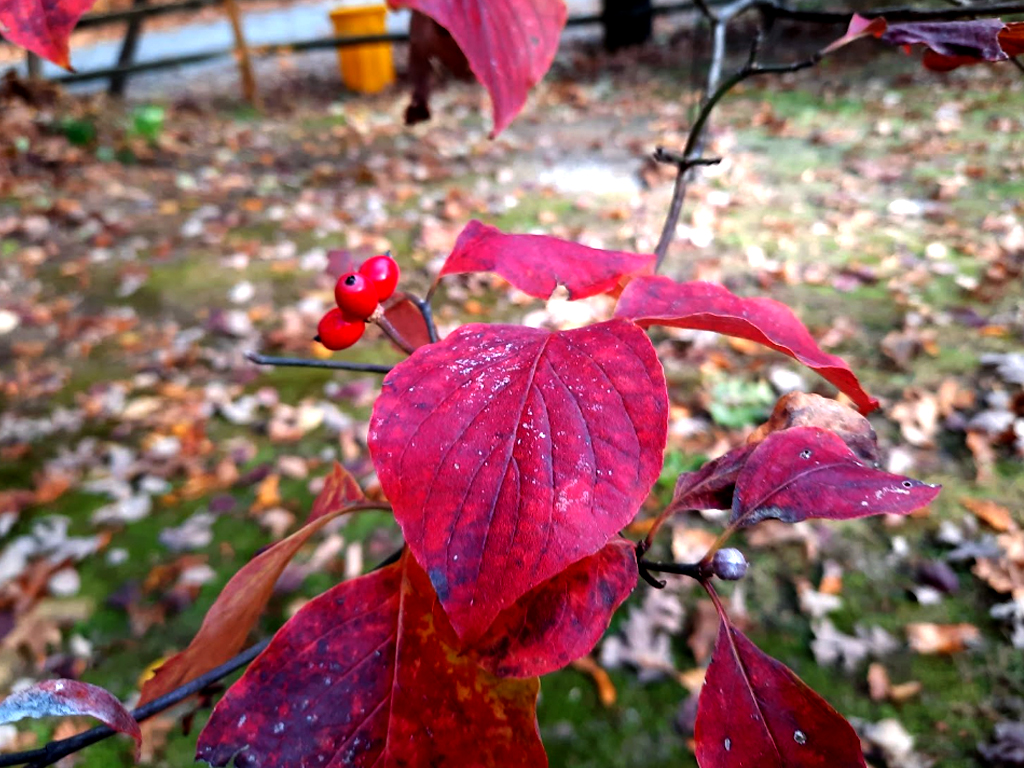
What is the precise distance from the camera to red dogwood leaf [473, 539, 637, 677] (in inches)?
17.9

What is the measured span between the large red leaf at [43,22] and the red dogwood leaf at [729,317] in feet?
1.59

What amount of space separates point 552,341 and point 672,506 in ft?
0.59

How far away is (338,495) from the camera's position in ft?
2.37

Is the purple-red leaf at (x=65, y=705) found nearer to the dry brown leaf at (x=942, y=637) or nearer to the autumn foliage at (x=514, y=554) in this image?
the autumn foliage at (x=514, y=554)

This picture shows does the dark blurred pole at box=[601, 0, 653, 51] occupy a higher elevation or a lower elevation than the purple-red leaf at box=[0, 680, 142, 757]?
lower

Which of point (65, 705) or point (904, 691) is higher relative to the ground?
point (65, 705)

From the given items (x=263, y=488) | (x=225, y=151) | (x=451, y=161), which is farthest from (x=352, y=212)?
(x=263, y=488)

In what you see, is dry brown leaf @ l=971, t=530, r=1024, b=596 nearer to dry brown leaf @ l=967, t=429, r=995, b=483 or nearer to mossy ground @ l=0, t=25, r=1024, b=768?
mossy ground @ l=0, t=25, r=1024, b=768

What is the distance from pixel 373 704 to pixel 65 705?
0.68 feet

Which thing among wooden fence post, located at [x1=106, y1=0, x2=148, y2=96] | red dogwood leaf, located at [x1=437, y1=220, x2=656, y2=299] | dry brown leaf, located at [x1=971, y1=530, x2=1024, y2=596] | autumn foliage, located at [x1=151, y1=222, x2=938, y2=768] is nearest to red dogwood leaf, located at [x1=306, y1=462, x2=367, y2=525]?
autumn foliage, located at [x1=151, y1=222, x2=938, y2=768]

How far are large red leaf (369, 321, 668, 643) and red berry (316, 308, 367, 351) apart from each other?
0.48ft

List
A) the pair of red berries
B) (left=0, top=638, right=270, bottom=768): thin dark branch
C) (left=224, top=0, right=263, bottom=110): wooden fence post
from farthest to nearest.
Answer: (left=224, top=0, right=263, bottom=110): wooden fence post, the pair of red berries, (left=0, top=638, right=270, bottom=768): thin dark branch

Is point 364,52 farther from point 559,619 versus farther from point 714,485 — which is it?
point 559,619

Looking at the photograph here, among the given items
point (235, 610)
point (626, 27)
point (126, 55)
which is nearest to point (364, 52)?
point (126, 55)
